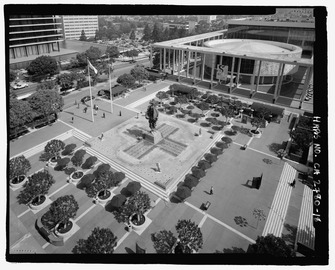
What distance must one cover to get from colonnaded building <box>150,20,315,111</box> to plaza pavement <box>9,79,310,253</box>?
30624mm

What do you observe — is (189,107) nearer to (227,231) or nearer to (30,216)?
(227,231)

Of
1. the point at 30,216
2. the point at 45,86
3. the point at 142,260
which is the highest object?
the point at 45,86

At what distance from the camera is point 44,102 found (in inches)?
1927

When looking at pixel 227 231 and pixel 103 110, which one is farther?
pixel 103 110

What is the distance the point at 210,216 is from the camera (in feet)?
100

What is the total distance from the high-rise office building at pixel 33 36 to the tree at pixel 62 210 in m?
78.3

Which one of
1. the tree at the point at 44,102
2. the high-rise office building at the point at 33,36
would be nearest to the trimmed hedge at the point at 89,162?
the tree at the point at 44,102

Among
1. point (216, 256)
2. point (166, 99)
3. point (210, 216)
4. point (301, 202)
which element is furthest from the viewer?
point (166, 99)

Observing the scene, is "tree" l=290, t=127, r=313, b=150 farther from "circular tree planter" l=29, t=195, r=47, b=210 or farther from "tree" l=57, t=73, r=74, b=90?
"tree" l=57, t=73, r=74, b=90

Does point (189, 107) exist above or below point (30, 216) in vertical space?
above

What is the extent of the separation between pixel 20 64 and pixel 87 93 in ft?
132

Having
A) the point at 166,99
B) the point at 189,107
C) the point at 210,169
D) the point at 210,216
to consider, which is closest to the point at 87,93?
the point at 166,99

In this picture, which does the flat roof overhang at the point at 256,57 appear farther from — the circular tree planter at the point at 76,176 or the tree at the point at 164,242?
the tree at the point at 164,242

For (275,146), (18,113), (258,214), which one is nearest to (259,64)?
(275,146)
